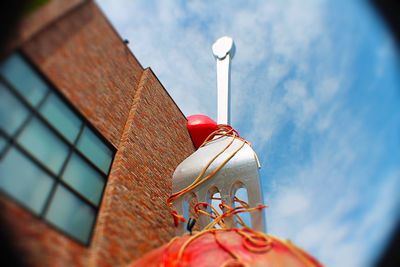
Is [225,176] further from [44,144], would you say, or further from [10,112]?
[10,112]

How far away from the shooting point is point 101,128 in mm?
6000

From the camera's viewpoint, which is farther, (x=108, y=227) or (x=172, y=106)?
(x=172, y=106)

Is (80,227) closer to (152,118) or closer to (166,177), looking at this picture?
(166,177)

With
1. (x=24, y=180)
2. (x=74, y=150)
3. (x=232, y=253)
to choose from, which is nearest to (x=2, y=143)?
(x=24, y=180)

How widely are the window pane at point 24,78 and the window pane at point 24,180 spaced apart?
639mm

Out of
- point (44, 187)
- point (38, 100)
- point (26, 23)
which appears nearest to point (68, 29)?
point (26, 23)

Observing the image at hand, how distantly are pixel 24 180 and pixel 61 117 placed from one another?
56.8 inches

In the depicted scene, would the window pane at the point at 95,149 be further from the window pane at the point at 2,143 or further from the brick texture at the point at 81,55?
the window pane at the point at 2,143

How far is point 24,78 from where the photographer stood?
346cm

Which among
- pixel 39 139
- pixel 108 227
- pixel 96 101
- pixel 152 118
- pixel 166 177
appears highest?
pixel 152 118

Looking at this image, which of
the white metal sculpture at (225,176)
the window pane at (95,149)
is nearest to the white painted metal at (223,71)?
the white metal sculpture at (225,176)

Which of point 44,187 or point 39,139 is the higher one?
point 39,139

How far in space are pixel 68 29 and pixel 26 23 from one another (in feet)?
1.94

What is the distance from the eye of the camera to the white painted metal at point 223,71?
8.30 metres
